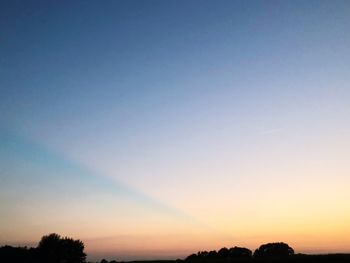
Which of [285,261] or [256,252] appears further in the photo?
[256,252]

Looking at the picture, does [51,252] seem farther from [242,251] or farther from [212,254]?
[242,251]

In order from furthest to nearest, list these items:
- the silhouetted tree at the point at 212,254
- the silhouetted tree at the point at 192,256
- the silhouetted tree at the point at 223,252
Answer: the silhouetted tree at the point at 192,256, the silhouetted tree at the point at 223,252, the silhouetted tree at the point at 212,254

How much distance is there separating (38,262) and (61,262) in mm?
14156

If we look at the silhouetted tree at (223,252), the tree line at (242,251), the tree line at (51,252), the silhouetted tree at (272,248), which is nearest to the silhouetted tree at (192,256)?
the tree line at (242,251)

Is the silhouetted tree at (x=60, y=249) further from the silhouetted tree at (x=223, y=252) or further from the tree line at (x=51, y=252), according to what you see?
the silhouetted tree at (x=223, y=252)

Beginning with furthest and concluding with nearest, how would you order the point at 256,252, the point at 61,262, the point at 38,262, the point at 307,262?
the point at 256,252 → the point at 61,262 → the point at 38,262 → the point at 307,262

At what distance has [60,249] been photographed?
150250 mm

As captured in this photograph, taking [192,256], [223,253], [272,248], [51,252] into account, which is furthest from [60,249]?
[272,248]

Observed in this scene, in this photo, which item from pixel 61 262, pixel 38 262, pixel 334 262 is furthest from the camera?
pixel 61 262

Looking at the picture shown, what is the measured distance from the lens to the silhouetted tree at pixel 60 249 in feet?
488

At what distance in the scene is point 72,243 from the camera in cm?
15238

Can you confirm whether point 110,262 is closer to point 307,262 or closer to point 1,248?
point 1,248

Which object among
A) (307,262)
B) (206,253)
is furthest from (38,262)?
(307,262)

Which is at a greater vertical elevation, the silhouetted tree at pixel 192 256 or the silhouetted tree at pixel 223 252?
the silhouetted tree at pixel 223 252
